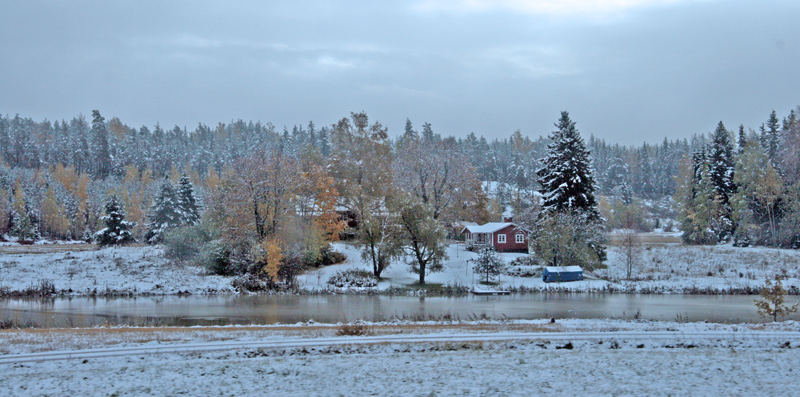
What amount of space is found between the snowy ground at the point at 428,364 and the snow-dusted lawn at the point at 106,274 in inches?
757

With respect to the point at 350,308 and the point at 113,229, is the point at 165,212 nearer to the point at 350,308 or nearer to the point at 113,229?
the point at 113,229

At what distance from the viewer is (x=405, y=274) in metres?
42.3

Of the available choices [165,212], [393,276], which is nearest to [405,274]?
[393,276]

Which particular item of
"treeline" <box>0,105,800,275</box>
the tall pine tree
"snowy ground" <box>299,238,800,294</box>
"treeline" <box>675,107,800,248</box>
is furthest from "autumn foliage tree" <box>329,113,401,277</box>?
the tall pine tree

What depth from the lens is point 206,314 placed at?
79.3 feet

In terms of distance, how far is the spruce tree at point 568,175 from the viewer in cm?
4509

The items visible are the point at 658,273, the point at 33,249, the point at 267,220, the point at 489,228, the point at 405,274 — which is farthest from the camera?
the point at 489,228

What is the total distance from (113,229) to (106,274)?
54.5ft

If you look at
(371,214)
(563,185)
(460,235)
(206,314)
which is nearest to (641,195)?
(460,235)

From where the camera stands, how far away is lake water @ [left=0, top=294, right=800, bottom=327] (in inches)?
898

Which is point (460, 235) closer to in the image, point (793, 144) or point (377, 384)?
point (793, 144)

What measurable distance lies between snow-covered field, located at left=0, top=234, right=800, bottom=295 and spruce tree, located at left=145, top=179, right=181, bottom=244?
335 inches

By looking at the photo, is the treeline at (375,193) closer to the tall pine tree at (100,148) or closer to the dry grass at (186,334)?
the tall pine tree at (100,148)

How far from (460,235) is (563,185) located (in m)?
20.6
